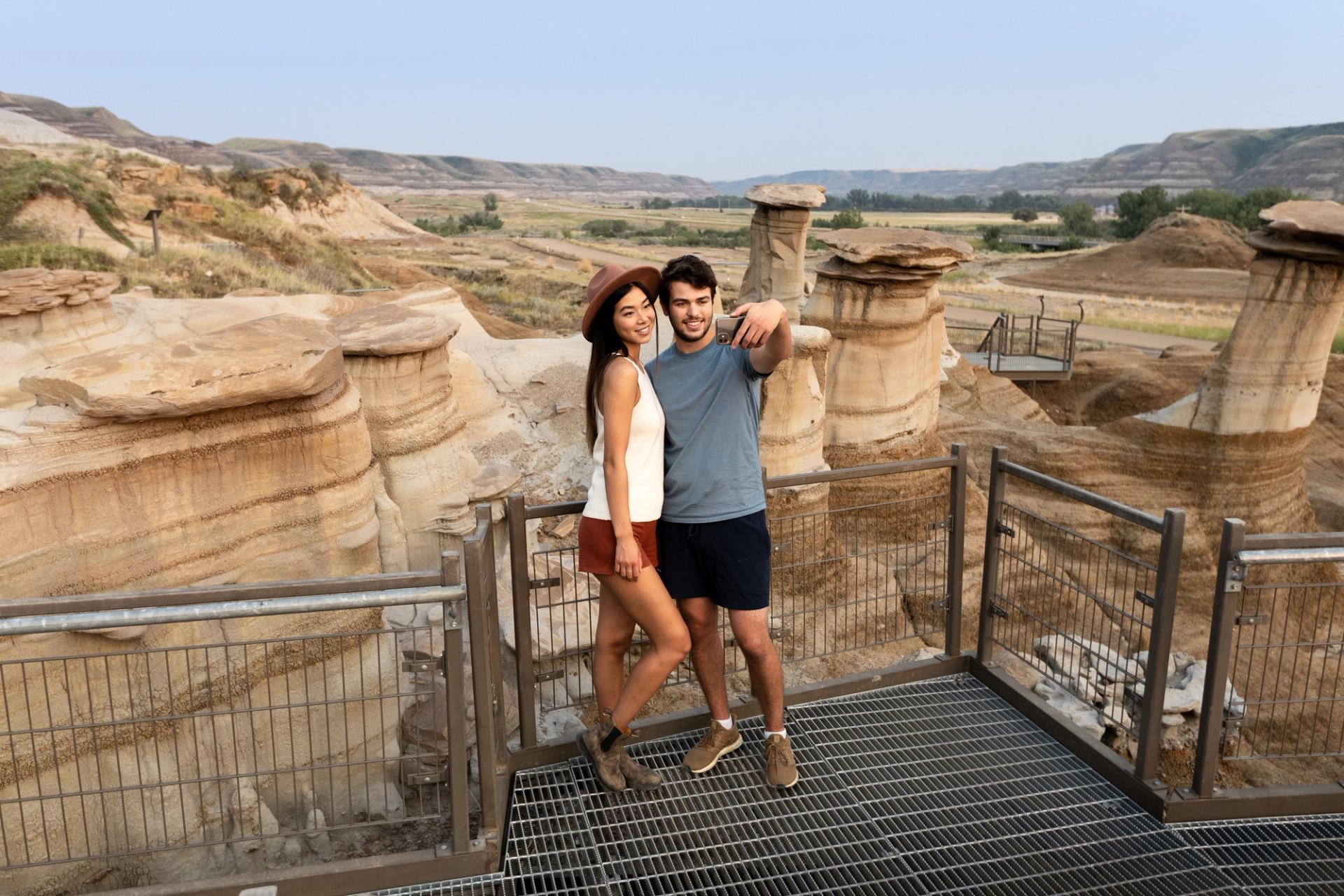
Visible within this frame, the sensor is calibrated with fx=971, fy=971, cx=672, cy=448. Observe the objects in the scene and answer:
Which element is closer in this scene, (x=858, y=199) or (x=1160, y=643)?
(x=1160, y=643)

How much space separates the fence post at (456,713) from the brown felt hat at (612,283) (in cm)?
97

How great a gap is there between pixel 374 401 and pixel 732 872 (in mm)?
5368

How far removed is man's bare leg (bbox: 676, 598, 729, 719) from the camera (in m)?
3.80

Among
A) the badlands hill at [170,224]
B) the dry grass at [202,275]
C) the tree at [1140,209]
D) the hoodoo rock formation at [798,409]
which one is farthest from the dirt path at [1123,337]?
the tree at [1140,209]

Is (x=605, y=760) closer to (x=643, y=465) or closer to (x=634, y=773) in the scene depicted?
(x=634, y=773)

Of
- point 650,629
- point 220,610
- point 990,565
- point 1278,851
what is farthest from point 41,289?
point 1278,851

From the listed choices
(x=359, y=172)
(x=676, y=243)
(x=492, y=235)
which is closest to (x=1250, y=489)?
(x=492, y=235)

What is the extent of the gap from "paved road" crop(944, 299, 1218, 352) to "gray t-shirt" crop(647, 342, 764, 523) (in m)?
28.1

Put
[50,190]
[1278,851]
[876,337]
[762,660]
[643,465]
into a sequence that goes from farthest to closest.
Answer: [50,190] < [876,337] < [762,660] < [1278,851] < [643,465]

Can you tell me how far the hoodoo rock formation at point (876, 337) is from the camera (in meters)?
13.0

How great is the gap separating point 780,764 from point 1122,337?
31.8 metres

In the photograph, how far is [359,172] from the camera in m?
169

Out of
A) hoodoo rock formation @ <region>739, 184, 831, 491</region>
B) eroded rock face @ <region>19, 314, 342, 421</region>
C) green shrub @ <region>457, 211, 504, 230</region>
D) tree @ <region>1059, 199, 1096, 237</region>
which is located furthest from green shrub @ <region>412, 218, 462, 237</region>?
eroded rock face @ <region>19, 314, 342, 421</region>

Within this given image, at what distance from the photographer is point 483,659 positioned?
3.37 m
